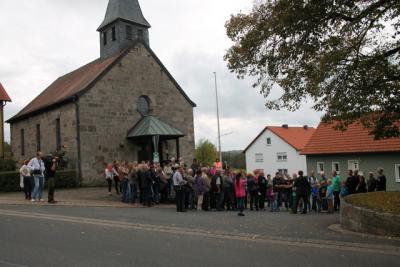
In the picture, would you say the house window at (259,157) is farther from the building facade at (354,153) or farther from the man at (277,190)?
the man at (277,190)

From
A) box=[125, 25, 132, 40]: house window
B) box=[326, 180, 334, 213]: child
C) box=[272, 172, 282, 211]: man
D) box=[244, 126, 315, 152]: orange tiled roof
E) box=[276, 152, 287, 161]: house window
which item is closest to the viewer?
box=[326, 180, 334, 213]: child

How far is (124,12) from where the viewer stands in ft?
104

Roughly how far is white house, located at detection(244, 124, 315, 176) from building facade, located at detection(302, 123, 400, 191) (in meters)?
16.7

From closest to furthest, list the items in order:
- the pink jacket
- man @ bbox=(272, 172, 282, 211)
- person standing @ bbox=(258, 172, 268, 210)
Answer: the pink jacket < person standing @ bbox=(258, 172, 268, 210) < man @ bbox=(272, 172, 282, 211)

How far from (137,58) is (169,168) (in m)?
12.6

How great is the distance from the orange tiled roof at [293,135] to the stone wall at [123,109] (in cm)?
2544

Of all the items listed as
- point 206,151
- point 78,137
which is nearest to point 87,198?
point 78,137

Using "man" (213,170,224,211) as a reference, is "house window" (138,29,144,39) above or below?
above

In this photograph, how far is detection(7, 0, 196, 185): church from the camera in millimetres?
26812

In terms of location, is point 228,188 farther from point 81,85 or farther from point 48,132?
point 48,132

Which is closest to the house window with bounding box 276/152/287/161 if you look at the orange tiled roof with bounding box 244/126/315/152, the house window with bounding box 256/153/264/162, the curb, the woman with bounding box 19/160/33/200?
the orange tiled roof with bounding box 244/126/315/152

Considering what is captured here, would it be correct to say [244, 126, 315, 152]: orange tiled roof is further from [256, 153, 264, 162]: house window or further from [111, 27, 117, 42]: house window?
[111, 27, 117, 42]: house window

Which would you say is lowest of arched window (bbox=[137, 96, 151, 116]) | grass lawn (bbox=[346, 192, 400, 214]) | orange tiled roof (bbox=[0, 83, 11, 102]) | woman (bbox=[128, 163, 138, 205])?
grass lawn (bbox=[346, 192, 400, 214])

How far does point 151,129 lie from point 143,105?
11.2 feet
